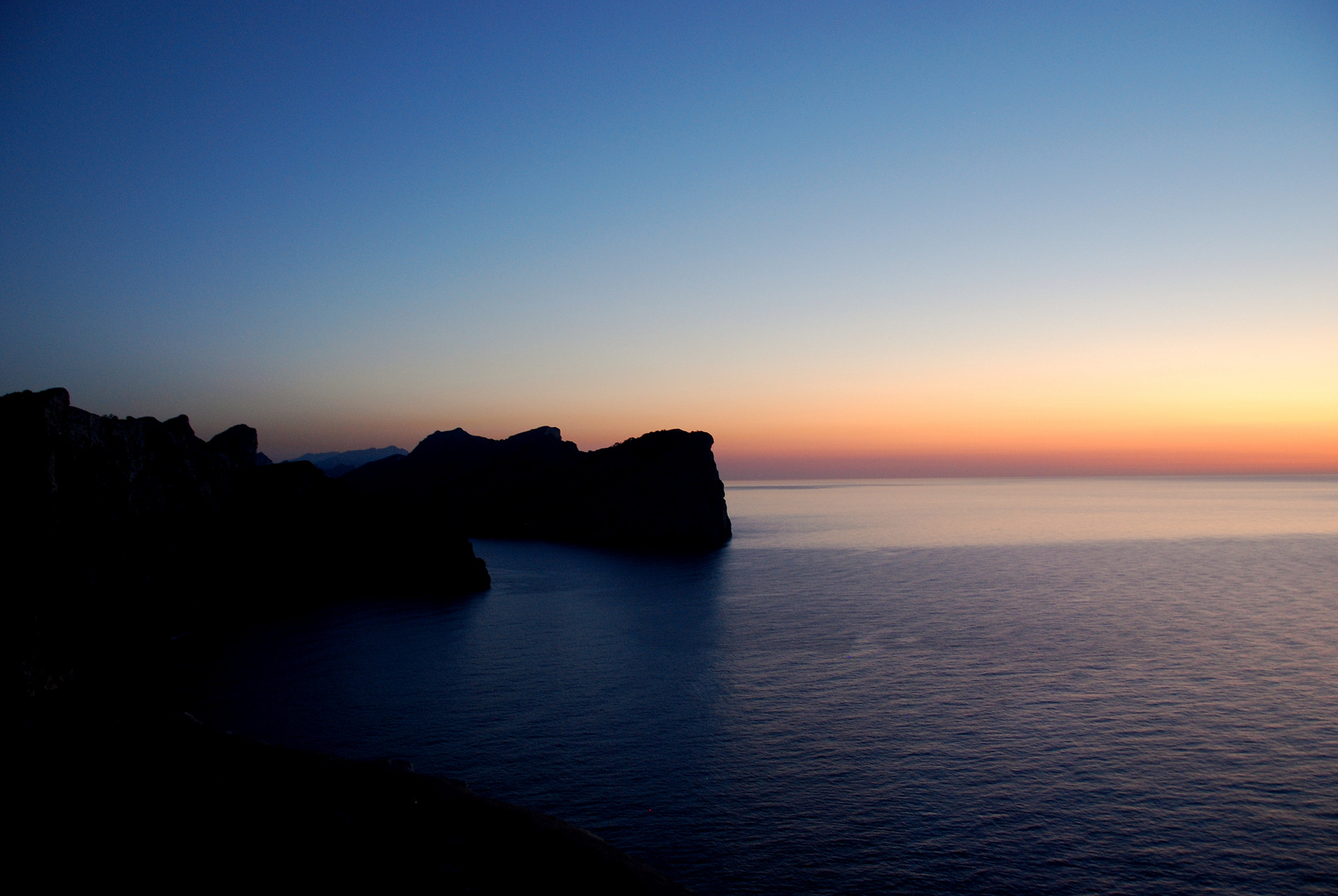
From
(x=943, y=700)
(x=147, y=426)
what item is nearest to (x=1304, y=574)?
(x=943, y=700)

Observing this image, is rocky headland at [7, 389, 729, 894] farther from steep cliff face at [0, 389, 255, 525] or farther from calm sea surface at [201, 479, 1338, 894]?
calm sea surface at [201, 479, 1338, 894]

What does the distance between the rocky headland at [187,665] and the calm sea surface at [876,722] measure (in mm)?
6501

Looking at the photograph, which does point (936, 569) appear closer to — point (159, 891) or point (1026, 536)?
point (1026, 536)

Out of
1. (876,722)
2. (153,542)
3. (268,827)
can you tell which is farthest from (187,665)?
(876,722)

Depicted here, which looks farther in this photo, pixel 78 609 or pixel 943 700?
pixel 78 609

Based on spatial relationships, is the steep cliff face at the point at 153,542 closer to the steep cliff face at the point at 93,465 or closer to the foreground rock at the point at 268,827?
the steep cliff face at the point at 93,465

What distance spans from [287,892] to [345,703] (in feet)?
94.7

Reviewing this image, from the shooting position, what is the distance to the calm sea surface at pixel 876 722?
86.9 feet

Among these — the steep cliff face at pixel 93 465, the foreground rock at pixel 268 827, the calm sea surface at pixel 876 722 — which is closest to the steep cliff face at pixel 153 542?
the steep cliff face at pixel 93 465

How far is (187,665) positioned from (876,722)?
56294 mm

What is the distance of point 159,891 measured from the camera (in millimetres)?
19266

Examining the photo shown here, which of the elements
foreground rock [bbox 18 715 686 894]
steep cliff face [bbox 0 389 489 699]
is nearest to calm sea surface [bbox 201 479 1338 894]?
foreground rock [bbox 18 715 686 894]

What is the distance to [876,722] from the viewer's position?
40719 mm

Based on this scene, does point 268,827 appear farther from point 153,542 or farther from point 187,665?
point 153,542
